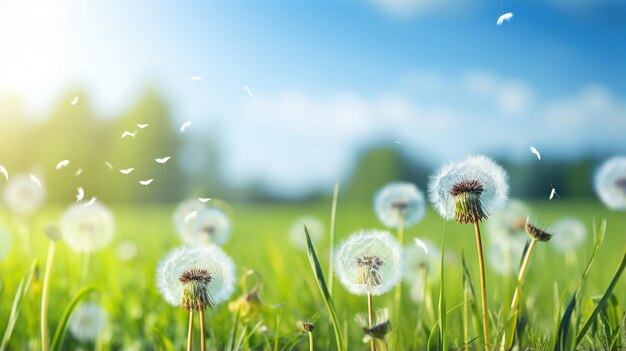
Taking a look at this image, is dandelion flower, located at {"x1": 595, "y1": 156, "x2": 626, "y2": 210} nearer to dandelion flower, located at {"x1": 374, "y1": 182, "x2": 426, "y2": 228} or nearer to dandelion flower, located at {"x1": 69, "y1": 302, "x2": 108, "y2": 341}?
dandelion flower, located at {"x1": 374, "y1": 182, "x2": 426, "y2": 228}

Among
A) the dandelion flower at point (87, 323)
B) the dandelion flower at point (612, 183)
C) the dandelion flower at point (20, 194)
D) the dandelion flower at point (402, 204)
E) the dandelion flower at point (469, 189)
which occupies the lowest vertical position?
the dandelion flower at point (87, 323)

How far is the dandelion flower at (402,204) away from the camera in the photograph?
143 centimetres

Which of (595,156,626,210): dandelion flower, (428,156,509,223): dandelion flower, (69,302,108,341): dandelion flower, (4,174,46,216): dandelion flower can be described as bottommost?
(69,302,108,341): dandelion flower

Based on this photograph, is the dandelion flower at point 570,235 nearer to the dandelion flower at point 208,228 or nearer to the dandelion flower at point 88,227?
the dandelion flower at point 208,228

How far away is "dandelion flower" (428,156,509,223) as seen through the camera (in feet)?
3.10

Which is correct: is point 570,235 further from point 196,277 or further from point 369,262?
point 196,277

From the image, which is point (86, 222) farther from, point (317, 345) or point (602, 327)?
point (602, 327)

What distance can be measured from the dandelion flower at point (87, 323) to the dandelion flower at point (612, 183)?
134 centimetres

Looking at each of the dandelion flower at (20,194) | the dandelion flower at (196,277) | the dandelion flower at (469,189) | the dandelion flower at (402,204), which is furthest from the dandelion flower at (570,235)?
the dandelion flower at (20,194)

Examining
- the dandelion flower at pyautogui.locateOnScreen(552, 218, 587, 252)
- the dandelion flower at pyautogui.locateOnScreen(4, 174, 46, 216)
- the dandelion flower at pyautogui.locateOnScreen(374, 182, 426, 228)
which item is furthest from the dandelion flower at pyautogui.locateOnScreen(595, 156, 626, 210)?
the dandelion flower at pyautogui.locateOnScreen(4, 174, 46, 216)

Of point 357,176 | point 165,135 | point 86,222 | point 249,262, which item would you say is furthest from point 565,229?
point 165,135

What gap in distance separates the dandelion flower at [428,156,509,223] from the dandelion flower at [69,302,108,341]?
114cm

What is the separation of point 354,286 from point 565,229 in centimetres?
174

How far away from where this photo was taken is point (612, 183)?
5.00 feet
